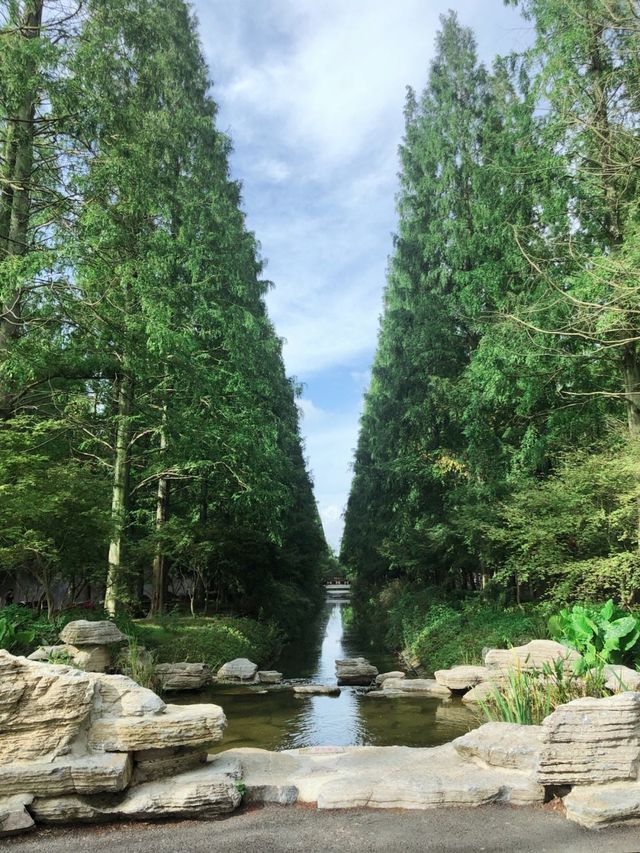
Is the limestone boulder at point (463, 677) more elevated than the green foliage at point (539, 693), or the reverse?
the green foliage at point (539, 693)

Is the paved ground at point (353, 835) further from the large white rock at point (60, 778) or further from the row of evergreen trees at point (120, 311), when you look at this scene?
the row of evergreen trees at point (120, 311)

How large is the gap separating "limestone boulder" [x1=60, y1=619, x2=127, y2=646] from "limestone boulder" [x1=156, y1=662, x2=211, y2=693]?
1426 mm

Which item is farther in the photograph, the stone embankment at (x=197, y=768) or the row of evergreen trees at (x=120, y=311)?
the row of evergreen trees at (x=120, y=311)

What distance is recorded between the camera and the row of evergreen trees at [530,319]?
9.82 metres

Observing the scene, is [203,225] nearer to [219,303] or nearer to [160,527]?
[219,303]

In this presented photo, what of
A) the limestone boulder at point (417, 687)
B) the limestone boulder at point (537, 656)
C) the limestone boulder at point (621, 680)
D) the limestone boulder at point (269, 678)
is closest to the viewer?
the limestone boulder at point (621, 680)

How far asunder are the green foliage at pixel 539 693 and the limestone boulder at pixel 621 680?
3.1 inches

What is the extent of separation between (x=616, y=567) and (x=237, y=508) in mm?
9891

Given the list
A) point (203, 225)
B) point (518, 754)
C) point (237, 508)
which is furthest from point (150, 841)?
point (203, 225)

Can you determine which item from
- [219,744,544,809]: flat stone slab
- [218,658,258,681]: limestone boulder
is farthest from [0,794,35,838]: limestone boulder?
[218,658,258,681]: limestone boulder

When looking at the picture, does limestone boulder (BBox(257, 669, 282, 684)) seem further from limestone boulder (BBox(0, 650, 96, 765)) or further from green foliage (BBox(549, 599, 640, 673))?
limestone boulder (BBox(0, 650, 96, 765))

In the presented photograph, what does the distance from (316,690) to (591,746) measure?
23.3 ft

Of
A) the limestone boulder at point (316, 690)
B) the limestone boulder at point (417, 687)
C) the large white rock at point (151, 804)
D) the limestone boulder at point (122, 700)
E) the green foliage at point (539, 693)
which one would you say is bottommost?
the limestone boulder at point (316, 690)

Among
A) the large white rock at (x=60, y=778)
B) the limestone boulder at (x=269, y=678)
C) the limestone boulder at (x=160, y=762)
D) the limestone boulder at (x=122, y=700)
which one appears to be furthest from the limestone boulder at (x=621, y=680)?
the limestone boulder at (x=269, y=678)
